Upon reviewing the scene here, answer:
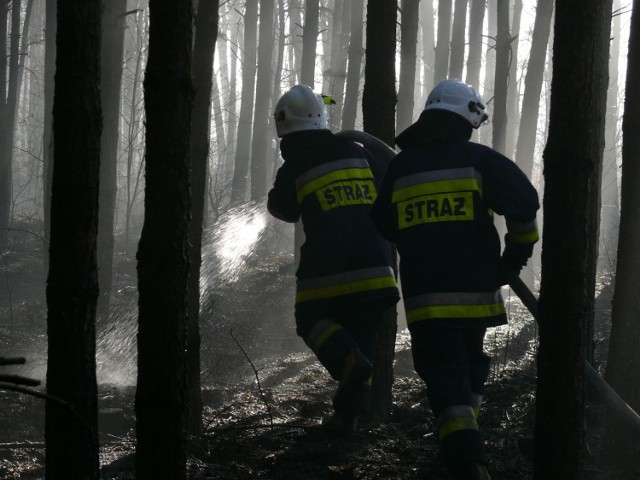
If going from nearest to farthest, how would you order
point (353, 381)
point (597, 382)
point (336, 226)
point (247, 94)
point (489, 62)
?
1. point (597, 382)
2. point (353, 381)
3. point (336, 226)
4. point (247, 94)
5. point (489, 62)

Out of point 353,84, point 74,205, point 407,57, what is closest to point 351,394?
point 74,205

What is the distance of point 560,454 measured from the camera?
11.3ft

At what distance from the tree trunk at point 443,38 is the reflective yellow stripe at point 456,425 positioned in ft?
64.7

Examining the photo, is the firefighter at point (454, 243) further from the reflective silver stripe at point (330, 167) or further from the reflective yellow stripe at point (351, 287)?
the reflective silver stripe at point (330, 167)

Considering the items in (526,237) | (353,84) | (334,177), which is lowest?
(526,237)

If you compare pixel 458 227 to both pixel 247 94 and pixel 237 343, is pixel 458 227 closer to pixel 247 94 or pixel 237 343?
pixel 237 343

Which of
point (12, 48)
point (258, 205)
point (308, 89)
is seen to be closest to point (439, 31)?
point (258, 205)

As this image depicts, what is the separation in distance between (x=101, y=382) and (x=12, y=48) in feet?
47.2

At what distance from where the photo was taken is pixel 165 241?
11.3 ft

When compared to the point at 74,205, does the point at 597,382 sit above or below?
below

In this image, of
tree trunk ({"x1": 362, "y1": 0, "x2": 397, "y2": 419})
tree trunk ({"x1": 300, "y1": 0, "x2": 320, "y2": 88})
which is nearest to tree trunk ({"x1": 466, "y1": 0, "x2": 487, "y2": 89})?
tree trunk ({"x1": 300, "y1": 0, "x2": 320, "y2": 88})

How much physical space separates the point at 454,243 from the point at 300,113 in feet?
5.47

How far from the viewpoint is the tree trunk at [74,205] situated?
10.6ft

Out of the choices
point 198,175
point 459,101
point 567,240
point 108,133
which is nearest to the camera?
point 567,240
